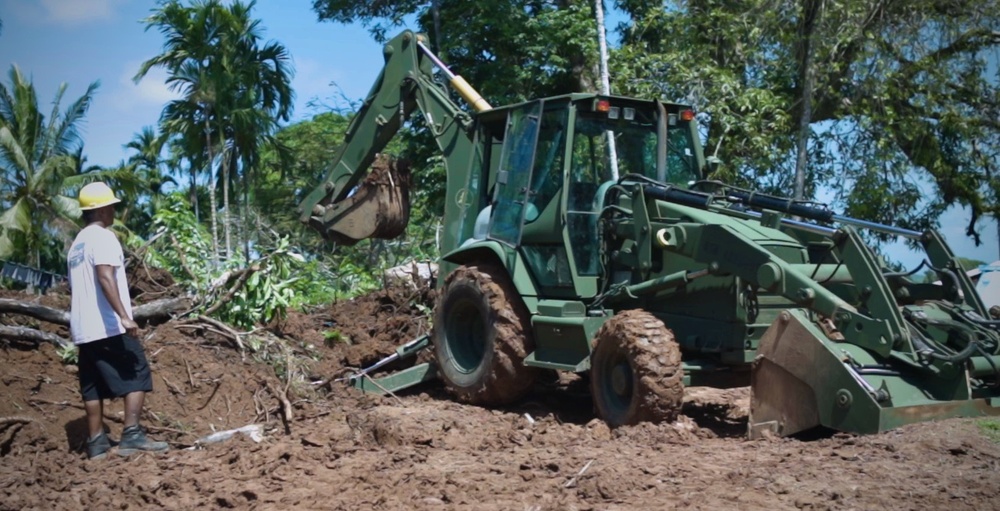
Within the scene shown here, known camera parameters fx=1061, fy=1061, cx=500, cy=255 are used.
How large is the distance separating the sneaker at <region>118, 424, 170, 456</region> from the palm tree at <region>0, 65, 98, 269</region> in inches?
911

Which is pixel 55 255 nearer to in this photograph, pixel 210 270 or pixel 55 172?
pixel 55 172

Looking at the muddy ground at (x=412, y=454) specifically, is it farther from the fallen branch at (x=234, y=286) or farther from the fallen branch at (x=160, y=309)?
the fallen branch at (x=234, y=286)

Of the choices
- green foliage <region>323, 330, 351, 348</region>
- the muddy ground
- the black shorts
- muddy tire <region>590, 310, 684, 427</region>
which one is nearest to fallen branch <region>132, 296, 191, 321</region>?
the muddy ground

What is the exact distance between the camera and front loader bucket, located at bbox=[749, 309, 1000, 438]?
21.3ft

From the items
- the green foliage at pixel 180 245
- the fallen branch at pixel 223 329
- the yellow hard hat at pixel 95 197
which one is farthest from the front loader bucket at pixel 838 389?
the green foliage at pixel 180 245

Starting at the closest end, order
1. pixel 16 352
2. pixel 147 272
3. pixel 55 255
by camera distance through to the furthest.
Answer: pixel 16 352, pixel 147 272, pixel 55 255

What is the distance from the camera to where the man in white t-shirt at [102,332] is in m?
7.14

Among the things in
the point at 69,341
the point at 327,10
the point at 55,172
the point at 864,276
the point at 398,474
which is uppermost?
the point at 327,10

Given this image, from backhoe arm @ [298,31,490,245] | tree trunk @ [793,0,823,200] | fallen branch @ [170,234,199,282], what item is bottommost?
fallen branch @ [170,234,199,282]

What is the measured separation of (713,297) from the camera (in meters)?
7.88

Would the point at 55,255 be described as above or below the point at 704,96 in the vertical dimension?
below

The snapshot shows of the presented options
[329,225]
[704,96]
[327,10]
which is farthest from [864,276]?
[327,10]

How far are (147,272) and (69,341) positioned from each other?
7.67 ft

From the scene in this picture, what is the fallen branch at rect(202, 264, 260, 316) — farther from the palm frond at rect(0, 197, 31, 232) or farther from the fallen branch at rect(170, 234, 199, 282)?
the palm frond at rect(0, 197, 31, 232)
